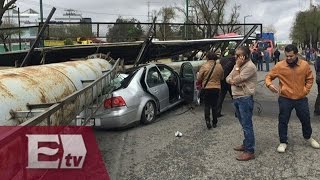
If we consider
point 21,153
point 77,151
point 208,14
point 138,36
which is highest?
point 208,14

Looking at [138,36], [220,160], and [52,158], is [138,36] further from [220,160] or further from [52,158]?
[52,158]

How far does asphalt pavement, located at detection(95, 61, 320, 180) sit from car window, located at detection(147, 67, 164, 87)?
868 millimetres

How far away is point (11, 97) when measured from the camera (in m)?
4.29

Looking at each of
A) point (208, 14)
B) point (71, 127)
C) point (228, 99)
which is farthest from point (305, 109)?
point (208, 14)

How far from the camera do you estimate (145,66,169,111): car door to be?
397 inches

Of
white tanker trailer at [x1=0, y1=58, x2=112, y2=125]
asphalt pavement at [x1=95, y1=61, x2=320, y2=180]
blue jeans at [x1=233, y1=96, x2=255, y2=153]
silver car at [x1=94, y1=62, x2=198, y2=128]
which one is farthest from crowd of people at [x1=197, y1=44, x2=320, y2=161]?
silver car at [x1=94, y1=62, x2=198, y2=128]

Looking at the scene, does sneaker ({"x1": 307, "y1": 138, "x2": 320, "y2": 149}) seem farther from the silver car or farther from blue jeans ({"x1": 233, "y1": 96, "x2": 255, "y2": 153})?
the silver car

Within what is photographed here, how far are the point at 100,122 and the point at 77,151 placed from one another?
401cm

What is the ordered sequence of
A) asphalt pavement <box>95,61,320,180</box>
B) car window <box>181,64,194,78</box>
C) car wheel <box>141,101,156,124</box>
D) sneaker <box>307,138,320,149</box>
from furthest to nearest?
1. car window <box>181,64,194,78</box>
2. car wheel <box>141,101,156,124</box>
3. sneaker <box>307,138,320,149</box>
4. asphalt pavement <box>95,61,320,180</box>

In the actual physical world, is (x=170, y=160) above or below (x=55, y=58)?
below

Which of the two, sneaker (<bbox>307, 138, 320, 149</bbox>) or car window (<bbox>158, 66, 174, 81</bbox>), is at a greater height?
car window (<bbox>158, 66, 174, 81</bbox>)

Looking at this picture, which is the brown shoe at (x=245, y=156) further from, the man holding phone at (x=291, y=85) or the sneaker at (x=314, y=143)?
the sneaker at (x=314, y=143)

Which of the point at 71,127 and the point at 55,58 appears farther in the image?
the point at 55,58

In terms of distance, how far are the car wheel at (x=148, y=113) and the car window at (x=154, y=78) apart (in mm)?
497
